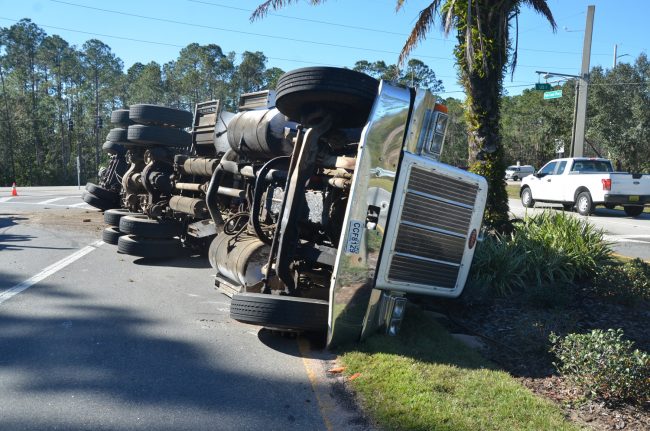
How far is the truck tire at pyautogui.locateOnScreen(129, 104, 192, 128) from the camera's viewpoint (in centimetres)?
1041

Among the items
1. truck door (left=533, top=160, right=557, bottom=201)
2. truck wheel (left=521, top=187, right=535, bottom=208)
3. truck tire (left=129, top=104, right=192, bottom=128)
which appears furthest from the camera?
truck wheel (left=521, top=187, right=535, bottom=208)

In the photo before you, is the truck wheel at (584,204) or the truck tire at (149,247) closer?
the truck tire at (149,247)

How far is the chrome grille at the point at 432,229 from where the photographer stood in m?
4.89

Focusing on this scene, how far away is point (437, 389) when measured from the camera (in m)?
4.23

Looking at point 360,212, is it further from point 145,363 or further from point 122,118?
point 122,118

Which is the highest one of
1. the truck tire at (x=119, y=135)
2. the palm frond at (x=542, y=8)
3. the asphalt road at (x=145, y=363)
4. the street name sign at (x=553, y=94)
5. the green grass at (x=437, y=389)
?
the street name sign at (x=553, y=94)

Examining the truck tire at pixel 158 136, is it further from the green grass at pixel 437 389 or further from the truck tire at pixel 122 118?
the green grass at pixel 437 389

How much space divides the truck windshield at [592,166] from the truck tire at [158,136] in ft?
49.4

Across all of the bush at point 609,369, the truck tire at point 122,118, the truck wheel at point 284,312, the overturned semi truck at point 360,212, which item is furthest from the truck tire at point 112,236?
the bush at point 609,369

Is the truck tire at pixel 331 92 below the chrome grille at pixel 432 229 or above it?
above

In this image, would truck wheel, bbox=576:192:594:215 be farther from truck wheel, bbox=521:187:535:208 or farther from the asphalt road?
the asphalt road

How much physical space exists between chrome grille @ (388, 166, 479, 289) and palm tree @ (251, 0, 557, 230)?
3.45 meters

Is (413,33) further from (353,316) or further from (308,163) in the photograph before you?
(353,316)

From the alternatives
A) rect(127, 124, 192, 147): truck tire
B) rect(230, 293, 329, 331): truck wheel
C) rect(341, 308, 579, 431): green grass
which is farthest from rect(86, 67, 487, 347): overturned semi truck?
rect(127, 124, 192, 147): truck tire
